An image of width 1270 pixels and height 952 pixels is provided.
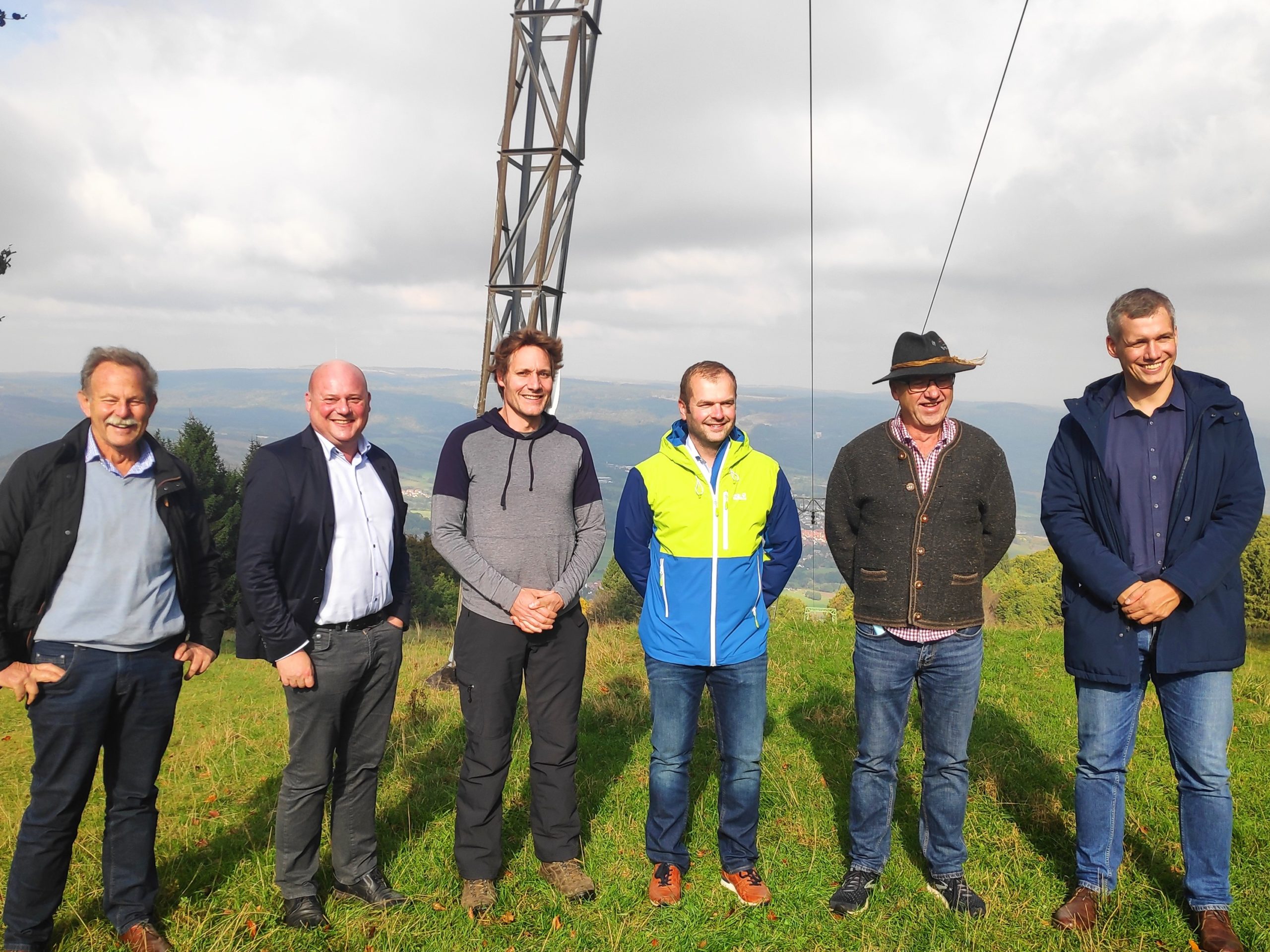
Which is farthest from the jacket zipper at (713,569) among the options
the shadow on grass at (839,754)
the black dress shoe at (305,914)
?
the black dress shoe at (305,914)

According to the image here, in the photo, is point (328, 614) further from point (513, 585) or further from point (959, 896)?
point (959, 896)

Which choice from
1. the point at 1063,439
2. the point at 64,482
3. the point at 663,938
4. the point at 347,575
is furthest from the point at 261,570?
the point at 1063,439

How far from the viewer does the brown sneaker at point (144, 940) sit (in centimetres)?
318

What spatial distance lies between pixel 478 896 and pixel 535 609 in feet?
4.24

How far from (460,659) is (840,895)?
195 centimetres

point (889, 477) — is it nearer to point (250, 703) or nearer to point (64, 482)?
point (64, 482)

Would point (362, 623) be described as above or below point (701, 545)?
below

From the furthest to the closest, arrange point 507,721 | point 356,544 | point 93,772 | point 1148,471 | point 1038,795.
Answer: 1. point 1038,795
2. point 507,721
3. point 356,544
4. point 1148,471
5. point 93,772

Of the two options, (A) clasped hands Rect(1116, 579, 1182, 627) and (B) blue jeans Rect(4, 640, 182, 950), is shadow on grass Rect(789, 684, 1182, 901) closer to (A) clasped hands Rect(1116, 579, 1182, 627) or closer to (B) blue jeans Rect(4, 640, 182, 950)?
(A) clasped hands Rect(1116, 579, 1182, 627)

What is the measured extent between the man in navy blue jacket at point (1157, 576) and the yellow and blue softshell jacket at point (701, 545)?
121cm

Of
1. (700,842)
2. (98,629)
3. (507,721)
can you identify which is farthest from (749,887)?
(98,629)

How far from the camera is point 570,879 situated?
148 inches

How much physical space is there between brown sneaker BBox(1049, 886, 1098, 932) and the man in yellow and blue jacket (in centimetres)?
119

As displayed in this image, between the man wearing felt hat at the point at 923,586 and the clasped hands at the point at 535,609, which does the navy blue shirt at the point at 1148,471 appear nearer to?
the man wearing felt hat at the point at 923,586
